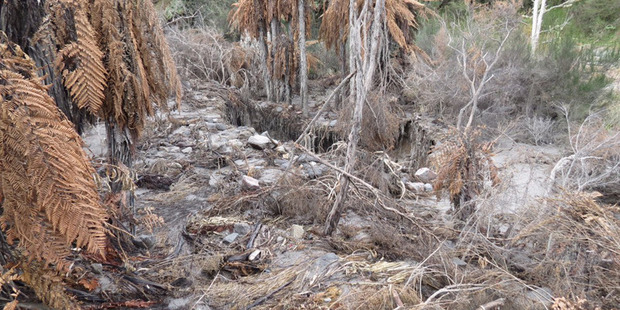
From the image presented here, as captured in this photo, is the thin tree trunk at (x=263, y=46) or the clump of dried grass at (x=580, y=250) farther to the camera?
the thin tree trunk at (x=263, y=46)

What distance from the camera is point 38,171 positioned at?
1443mm

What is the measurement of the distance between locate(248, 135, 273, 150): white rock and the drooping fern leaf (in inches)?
212

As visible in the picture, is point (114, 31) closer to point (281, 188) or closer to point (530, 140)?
point (281, 188)

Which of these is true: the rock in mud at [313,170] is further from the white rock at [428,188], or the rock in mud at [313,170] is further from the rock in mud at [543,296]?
the rock in mud at [543,296]

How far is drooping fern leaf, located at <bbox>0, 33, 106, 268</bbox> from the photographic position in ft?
4.65

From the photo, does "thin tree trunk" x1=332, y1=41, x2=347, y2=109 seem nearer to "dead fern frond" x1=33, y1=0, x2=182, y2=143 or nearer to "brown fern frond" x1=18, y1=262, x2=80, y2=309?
"dead fern frond" x1=33, y1=0, x2=182, y2=143

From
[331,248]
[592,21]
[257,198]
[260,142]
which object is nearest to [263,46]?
[260,142]

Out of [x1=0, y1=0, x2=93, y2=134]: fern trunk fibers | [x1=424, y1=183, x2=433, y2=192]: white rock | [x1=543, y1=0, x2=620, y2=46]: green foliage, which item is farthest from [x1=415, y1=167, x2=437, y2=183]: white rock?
[x1=543, y1=0, x2=620, y2=46]: green foliage

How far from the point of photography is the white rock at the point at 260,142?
7.06m

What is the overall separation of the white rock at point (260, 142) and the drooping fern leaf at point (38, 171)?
17.7 feet

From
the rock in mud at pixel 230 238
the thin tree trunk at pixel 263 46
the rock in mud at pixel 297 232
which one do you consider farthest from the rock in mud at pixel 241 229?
the thin tree trunk at pixel 263 46

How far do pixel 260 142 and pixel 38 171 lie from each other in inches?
223

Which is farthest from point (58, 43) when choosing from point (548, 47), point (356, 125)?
point (548, 47)

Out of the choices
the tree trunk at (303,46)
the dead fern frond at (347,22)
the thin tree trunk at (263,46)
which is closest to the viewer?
the dead fern frond at (347,22)
